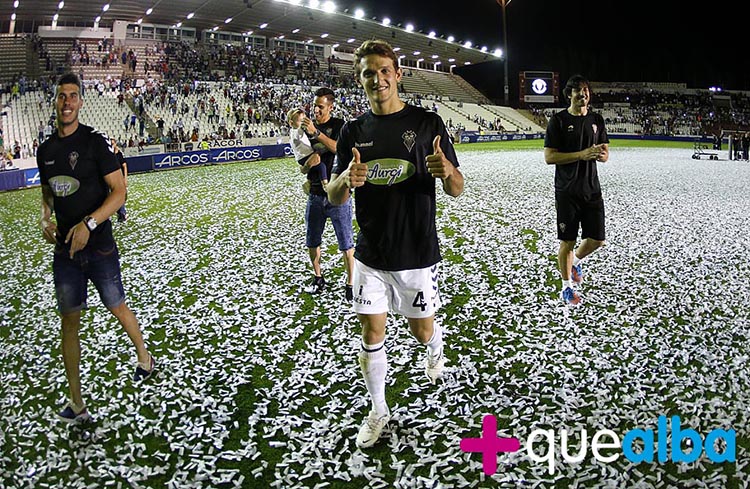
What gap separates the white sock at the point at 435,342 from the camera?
3.66m

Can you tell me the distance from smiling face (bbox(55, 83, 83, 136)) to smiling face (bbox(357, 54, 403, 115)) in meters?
2.09

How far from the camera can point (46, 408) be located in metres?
3.82

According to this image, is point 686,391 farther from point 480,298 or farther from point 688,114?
point 688,114

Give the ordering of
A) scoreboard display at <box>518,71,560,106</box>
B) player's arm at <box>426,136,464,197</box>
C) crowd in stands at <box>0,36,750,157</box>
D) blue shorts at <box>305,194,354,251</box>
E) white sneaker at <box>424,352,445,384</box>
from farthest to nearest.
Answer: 1. scoreboard display at <box>518,71,560,106</box>
2. crowd in stands at <box>0,36,750,157</box>
3. blue shorts at <box>305,194,354,251</box>
4. white sneaker at <box>424,352,445,384</box>
5. player's arm at <box>426,136,464,197</box>

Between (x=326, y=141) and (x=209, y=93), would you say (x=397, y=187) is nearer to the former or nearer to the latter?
(x=326, y=141)

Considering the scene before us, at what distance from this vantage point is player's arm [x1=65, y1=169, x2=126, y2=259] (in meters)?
3.40

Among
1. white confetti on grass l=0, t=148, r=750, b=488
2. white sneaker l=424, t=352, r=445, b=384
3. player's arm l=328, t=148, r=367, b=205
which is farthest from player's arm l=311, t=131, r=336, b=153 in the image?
white sneaker l=424, t=352, r=445, b=384

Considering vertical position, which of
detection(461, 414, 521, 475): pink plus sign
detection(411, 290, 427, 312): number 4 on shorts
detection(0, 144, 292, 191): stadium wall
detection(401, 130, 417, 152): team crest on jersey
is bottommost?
detection(461, 414, 521, 475): pink plus sign

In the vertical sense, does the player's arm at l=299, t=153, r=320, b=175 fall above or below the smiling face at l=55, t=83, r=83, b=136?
below

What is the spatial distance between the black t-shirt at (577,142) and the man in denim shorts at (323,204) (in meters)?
2.48

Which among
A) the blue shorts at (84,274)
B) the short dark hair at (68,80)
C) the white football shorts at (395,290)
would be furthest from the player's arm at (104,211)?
the white football shorts at (395,290)

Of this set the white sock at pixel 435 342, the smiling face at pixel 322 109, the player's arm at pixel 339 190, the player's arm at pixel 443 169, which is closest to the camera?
the player's arm at pixel 443 169

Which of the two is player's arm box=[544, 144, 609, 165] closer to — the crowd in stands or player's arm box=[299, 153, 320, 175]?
player's arm box=[299, 153, 320, 175]

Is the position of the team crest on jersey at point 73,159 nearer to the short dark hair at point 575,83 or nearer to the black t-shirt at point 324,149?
the black t-shirt at point 324,149
